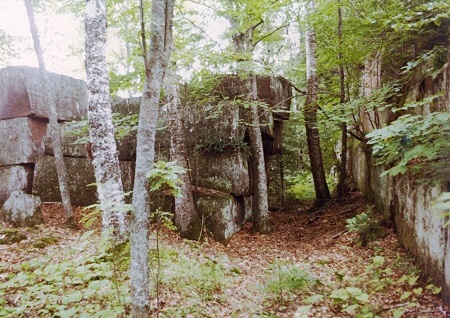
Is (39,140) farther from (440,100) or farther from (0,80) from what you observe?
(440,100)

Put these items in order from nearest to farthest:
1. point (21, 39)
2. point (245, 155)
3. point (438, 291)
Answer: point (438, 291)
point (245, 155)
point (21, 39)

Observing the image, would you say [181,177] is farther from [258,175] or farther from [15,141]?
[15,141]

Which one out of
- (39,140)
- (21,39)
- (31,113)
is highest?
(21,39)

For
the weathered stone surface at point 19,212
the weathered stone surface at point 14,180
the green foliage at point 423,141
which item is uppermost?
the green foliage at point 423,141

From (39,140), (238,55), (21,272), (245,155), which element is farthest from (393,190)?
(39,140)

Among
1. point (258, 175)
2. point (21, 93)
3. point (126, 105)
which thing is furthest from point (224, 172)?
point (21, 93)

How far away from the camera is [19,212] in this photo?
22.7 feet

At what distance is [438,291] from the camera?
3.55 metres

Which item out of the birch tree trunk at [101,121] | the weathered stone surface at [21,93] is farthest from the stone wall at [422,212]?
the weathered stone surface at [21,93]

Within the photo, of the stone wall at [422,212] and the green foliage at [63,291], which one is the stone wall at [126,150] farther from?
the green foliage at [63,291]

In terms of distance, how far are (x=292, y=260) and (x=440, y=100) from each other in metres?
3.95

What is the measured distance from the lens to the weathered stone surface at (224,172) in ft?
26.3

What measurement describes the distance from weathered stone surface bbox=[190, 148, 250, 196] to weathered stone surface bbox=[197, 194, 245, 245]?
35 cm

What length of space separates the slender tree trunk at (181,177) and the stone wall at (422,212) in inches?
168
